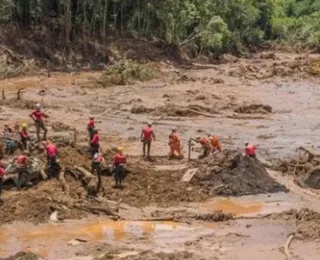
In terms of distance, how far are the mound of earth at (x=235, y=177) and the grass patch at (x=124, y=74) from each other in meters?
24.1

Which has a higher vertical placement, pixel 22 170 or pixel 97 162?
pixel 97 162

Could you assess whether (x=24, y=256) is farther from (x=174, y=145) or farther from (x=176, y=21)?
(x=176, y=21)

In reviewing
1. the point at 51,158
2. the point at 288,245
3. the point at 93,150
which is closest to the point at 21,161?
the point at 51,158

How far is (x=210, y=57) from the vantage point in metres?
69.5

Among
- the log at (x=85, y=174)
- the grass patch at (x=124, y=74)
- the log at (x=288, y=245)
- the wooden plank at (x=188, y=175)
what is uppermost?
the grass patch at (x=124, y=74)

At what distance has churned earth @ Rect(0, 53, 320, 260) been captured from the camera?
56.2ft

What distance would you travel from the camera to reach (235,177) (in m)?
22.4

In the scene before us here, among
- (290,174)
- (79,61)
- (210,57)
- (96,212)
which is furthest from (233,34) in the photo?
(96,212)

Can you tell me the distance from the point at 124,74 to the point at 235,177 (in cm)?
2599

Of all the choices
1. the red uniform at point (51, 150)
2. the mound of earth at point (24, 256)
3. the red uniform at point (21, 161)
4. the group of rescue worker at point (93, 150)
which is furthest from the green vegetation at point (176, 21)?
the mound of earth at point (24, 256)

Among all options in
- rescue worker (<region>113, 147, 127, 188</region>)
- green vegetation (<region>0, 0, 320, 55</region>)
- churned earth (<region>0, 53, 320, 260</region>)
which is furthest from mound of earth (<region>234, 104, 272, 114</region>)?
green vegetation (<region>0, 0, 320, 55</region>)

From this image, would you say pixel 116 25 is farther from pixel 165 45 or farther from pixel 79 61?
pixel 79 61

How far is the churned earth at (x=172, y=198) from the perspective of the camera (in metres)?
17.1

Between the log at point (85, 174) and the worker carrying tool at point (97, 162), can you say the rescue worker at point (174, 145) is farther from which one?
the log at point (85, 174)
